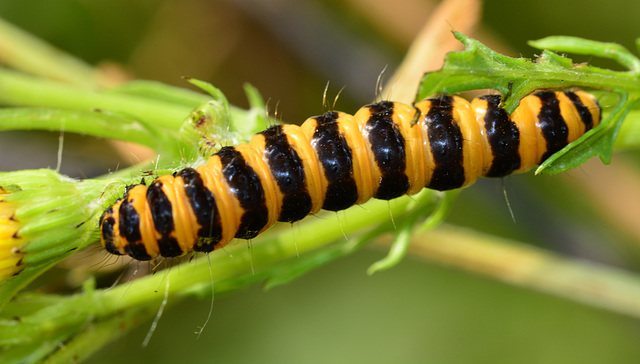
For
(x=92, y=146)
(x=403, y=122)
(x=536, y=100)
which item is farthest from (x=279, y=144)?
(x=92, y=146)

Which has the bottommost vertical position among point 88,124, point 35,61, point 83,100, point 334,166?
point 334,166

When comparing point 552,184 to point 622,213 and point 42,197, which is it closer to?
point 622,213

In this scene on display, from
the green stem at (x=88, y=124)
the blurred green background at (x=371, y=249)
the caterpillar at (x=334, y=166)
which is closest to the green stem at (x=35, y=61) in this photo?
the blurred green background at (x=371, y=249)

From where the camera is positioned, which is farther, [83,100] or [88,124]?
[83,100]

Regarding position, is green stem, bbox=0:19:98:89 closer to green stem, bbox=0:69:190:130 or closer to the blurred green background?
the blurred green background

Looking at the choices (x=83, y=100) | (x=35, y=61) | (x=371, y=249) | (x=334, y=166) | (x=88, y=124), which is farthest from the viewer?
(x=371, y=249)

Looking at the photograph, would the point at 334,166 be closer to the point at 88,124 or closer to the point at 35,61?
the point at 88,124

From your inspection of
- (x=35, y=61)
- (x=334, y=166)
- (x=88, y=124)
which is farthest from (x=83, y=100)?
(x=334, y=166)
